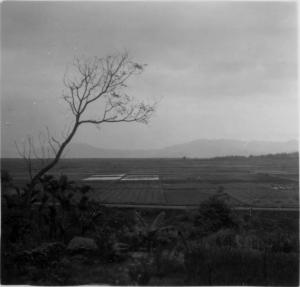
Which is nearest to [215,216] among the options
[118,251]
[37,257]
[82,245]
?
[118,251]

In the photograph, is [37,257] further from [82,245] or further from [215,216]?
[215,216]

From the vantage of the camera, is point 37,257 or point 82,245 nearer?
point 37,257

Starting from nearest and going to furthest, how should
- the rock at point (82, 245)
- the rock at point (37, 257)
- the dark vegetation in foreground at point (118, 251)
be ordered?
1. the dark vegetation in foreground at point (118, 251)
2. the rock at point (37, 257)
3. the rock at point (82, 245)

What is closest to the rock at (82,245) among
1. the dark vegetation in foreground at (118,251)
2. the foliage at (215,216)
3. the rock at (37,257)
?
the dark vegetation in foreground at (118,251)

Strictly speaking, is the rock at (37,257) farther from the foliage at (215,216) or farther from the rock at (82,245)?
the foliage at (215,216)

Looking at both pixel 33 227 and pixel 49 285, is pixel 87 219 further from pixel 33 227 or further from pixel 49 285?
pixel 49 285

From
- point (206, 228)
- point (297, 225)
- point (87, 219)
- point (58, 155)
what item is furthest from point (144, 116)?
point (297, 225)

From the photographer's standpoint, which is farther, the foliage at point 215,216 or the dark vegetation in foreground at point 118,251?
the foliage at point 215,216
